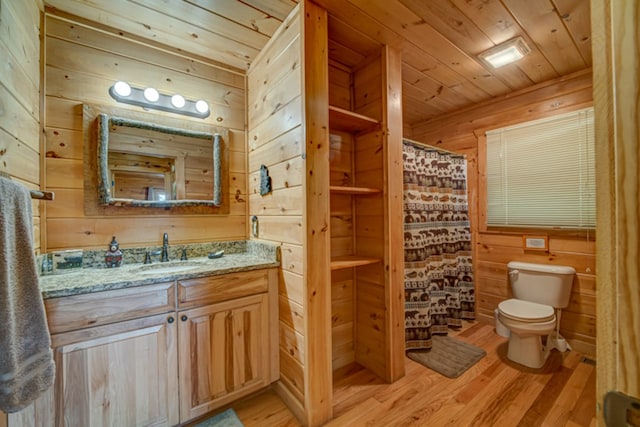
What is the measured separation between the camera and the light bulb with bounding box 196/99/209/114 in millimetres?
1951

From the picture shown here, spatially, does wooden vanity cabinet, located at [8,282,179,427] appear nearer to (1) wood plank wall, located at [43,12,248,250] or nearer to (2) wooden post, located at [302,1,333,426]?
(1) wood plank wall, located at [43,12,248,250]

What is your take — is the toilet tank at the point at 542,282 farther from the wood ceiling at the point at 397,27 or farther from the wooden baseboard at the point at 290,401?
the wooden baseboard at the point at 290,401

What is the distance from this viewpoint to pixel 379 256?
193 cm

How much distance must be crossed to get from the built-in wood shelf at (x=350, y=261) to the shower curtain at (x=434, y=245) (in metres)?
0.53

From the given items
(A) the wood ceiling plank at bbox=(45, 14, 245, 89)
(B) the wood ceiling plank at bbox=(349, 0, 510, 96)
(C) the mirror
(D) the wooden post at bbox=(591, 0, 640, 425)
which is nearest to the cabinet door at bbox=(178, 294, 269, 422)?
(C) the mirror

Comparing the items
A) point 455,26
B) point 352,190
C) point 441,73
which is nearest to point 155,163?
point 352,190

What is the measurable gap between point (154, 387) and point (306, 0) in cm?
224

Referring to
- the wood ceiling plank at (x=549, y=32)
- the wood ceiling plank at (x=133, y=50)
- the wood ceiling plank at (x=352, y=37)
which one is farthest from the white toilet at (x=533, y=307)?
the wood ceiling plank at (x=133, y=50)

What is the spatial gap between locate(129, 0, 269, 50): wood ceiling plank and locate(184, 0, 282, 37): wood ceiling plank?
32mm

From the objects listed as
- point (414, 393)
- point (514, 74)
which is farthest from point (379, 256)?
point (514, 74)

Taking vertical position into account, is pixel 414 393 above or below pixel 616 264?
below

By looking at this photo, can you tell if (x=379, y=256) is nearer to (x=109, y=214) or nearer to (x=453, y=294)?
(x=453, y=294)

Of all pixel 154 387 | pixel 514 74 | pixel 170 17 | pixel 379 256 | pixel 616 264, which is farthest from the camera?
pixel 514 74

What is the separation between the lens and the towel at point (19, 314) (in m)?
0.81
